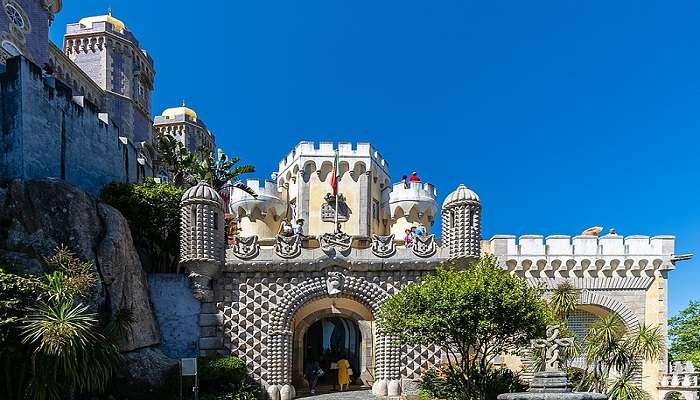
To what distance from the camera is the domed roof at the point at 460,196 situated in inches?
1016

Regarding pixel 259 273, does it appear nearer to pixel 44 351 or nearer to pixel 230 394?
pixel 230 394

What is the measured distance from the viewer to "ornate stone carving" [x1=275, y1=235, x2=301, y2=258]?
84.6 feet

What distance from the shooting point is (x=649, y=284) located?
3002 cm

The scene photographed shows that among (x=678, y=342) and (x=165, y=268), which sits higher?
(x=165, y=268)

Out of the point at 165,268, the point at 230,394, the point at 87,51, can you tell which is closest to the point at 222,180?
the point at 165,268

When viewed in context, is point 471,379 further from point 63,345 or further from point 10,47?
point 10,47

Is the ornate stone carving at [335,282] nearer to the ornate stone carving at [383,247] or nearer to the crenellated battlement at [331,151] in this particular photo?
the ornate stone carving at [383,247]

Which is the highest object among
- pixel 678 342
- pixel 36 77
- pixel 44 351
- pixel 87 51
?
pixel 87 51

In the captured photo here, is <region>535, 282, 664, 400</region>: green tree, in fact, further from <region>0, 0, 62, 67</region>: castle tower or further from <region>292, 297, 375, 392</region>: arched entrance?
<region>0, 0, 62, 67</region>: castle tower

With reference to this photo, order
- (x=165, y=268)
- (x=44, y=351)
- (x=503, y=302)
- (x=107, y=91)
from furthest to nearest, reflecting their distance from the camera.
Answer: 1. (x=107, y=91)
2. (x=165, y=268)
3. (x=503, y=302)
4. (x=44, y=351)

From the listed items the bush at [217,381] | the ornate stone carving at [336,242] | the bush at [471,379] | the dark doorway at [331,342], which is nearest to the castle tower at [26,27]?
the ornate stone carving at [336,242]

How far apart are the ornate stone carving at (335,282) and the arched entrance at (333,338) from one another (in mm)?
904

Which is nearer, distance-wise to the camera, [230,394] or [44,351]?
[44,351]

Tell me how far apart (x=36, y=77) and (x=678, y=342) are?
170 ft
